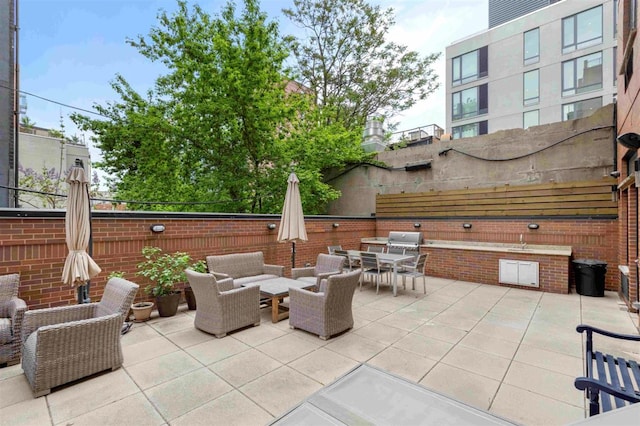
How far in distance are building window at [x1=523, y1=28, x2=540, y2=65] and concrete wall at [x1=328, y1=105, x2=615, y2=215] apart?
13.8 metres

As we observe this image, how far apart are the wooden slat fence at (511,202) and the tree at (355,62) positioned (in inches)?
189

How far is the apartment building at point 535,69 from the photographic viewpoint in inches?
582

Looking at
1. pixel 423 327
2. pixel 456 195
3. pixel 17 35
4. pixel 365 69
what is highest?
pixel 365 69

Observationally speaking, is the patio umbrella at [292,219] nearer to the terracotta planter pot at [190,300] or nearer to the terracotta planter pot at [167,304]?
the terracotta planter pot at [190,300]

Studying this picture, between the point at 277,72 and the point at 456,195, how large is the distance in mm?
6244

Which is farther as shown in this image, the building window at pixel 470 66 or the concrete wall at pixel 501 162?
the building window at pixel 470 66

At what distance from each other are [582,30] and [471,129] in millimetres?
6938

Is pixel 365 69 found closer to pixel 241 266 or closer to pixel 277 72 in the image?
pixel 277 72

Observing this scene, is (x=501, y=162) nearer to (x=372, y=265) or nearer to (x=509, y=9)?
(x=372, y=265)

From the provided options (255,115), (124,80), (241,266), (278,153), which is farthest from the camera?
(124,80)

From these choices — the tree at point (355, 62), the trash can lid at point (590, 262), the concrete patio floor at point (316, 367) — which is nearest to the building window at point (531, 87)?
the tree at point (355, 62)

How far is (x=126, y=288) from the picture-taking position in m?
3.07

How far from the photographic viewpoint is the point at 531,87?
1722cm

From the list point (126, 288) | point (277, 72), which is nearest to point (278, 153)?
point (277, 72)
